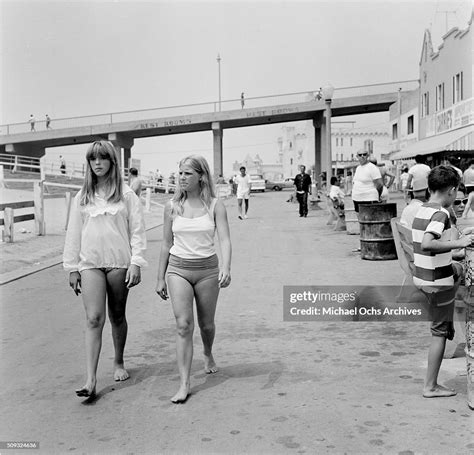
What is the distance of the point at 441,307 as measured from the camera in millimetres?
4039

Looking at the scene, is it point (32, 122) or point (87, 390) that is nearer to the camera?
point (87, 390)

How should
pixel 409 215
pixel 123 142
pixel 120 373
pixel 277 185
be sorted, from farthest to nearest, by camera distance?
pixel 277 185 < pixel 123 142 < pixel 409 215 < pixel 120 373

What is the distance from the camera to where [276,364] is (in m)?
4.84

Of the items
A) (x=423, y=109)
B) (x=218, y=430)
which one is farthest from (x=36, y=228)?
(x=423, y=109)

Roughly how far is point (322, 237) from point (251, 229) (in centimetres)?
276

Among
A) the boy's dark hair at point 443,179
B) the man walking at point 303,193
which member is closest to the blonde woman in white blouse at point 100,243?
the boy's dark hair at point 443,179

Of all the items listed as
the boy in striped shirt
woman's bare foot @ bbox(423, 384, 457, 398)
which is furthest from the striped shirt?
woman's bare foot @ bbox(423, 384, 457, 398)

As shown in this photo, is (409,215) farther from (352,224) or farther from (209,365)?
(352,224)

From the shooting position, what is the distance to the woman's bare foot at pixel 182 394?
13.2ft

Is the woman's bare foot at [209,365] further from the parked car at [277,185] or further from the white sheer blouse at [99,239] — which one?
the parked car at [277,185]

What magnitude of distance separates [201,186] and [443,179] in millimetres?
1545

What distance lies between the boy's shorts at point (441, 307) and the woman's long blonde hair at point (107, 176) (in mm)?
2065

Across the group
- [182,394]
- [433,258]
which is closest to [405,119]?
[433,258]

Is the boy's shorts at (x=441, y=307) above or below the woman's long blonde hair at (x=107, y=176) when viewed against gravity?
below
